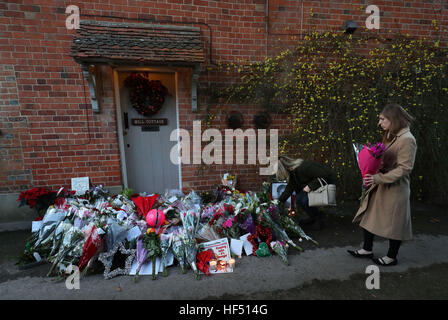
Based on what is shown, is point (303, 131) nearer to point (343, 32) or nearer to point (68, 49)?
point (343, 32)

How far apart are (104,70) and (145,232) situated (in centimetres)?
289

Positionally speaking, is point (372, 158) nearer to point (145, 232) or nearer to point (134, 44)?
point (145, 232)

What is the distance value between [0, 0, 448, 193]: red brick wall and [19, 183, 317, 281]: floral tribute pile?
91 centimetres

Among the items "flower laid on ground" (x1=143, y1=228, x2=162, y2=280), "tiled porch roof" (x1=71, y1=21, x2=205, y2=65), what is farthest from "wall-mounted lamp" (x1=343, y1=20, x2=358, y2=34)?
"flower laid on ground" (x1=143, y1=228, x2=162, y2=280)

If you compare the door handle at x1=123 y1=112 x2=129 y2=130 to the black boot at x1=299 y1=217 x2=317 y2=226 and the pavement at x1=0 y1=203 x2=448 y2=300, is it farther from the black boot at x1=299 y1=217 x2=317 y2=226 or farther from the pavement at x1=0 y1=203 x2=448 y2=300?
the black boot at x1=299 y1=217 x2=317 y2=226

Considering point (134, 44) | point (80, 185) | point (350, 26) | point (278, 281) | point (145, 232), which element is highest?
point (350, 26)

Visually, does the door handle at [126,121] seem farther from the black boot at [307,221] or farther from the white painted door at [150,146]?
the black boot at [307,221]

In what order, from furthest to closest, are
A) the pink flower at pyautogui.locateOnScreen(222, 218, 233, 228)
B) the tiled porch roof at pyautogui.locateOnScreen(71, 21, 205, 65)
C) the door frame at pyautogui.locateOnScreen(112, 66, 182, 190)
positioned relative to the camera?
the door frame at pyautogui.locateOnScreen(112, 66, 182, 190) → the tiled porch roof at pyautogui.locateOnScreen(71, 21, 205, 65) → the pink flower at pyautogui.locateOnScreen(222, 218, 233, 228)

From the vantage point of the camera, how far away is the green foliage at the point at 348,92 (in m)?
4.44

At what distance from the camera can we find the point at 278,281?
248 centimetres

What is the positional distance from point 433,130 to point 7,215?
7.80 m

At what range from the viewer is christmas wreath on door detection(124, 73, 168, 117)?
4262 mm

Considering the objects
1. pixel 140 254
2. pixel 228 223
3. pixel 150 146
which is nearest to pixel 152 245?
pixel 140 254

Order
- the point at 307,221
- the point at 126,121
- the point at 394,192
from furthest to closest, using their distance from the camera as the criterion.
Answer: the point at 126,121 < the point at 307,221 < the point at 394,192
